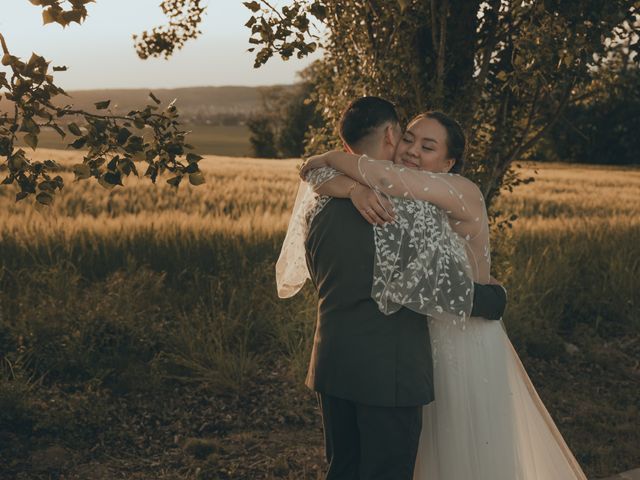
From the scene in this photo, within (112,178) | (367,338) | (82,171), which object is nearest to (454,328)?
(367,338)

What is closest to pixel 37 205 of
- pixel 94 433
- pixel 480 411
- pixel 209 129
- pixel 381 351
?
pixel 381 351

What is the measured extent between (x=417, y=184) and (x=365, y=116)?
0.31 metres

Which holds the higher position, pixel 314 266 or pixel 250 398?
pixel 314 266

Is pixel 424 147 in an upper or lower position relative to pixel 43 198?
upper

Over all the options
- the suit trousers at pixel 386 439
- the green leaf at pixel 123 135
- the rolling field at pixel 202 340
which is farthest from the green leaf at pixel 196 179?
the rolling field at pixel 202 340

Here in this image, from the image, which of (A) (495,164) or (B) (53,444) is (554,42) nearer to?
(A) (495,164)

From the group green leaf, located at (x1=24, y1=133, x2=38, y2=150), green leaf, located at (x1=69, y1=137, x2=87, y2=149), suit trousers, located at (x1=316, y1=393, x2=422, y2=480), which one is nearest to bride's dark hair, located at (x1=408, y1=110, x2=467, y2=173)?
suit trousers, located at (x1=316, y1=393, x2=422, y2=480)

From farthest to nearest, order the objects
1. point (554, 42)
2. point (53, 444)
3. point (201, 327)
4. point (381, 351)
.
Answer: point (201, 327) → point (53, 444) → point (554, 42) → point (381, 351)

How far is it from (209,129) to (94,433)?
54.1 metres

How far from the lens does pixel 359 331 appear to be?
296 cm

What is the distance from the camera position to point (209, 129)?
191ft

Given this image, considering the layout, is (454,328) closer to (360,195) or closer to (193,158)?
(360,195)

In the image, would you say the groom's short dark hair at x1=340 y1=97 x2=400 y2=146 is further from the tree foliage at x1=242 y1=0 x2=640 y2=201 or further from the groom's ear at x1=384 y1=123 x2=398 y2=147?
the tree foliage at x1=242 y1=0 x2=640 y2=201

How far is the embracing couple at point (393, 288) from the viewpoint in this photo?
294 cm
